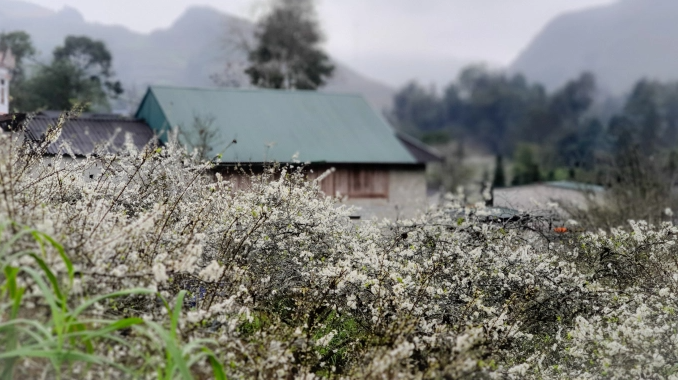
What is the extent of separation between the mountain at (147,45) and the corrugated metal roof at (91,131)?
17.0ft

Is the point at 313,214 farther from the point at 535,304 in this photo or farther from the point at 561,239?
the point at 561,239

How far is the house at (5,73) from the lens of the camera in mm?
15570

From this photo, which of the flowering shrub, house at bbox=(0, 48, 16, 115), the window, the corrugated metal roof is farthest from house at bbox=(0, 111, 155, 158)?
the flowering shrub

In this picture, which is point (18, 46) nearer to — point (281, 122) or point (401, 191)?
point (281, 122)

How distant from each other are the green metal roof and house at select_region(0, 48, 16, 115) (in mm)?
3841

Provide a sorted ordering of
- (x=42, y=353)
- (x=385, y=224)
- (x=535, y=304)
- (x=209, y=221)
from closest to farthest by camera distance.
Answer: (x=42, y=353)
(x=209, y=221)
(x=535, y=304)
(x=385, y=224)

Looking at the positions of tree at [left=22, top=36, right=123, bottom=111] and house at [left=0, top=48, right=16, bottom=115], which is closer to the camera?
house at [left=0, top=48, right=16, bottom=115]

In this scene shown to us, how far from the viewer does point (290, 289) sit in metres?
7.52

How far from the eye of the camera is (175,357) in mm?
3965

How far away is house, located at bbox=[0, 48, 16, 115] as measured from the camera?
15.6 m

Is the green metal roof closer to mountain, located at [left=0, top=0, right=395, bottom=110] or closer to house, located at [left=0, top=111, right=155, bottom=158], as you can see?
house, located at [left=0, top=111, right=155, bottom=158]

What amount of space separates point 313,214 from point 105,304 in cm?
348

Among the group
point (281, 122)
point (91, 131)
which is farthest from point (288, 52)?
point (91, 131)

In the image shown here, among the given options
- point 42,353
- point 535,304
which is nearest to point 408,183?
point 535,304
